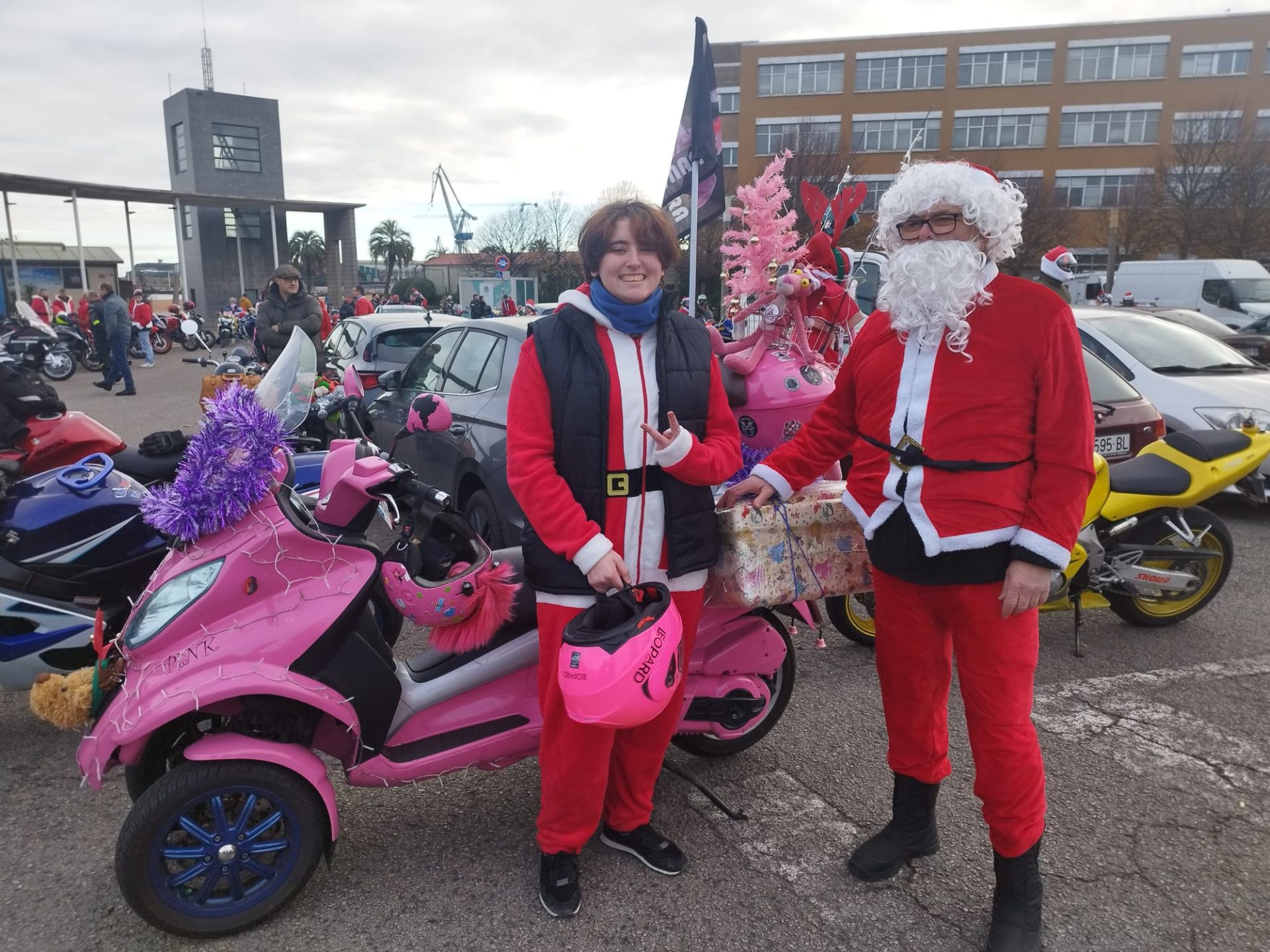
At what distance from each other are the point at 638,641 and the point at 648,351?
79cm

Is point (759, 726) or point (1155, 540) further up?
point (1155, 540)

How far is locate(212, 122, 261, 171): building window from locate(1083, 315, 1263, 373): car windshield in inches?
2039

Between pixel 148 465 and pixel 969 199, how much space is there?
3.87 meters

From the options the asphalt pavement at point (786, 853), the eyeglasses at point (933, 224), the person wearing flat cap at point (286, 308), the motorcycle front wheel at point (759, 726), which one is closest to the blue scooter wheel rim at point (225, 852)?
the asphalt pavement at point (786, 853)

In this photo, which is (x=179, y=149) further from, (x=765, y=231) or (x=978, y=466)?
(x=978, y=466)

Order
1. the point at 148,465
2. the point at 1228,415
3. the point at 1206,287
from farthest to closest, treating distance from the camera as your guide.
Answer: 1. the point at 1206,287
2. the point at 1228,415
3. the point at 148,465

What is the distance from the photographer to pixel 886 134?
46.5 m

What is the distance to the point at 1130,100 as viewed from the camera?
43688mm

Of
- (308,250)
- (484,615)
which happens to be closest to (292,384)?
(484,615)

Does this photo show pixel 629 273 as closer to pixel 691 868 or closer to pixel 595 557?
pixel 595 557

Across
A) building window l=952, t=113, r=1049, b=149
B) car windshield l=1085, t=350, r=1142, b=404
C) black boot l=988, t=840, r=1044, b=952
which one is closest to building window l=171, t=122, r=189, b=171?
building window l=952, t=113, r=1049, b=149

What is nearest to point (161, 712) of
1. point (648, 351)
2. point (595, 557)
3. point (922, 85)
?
point (595, 557)

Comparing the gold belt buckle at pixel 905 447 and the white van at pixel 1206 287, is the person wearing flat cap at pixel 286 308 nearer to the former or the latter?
the gold belt buckle at pixel 905 447

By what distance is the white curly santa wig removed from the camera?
2.10 metres
